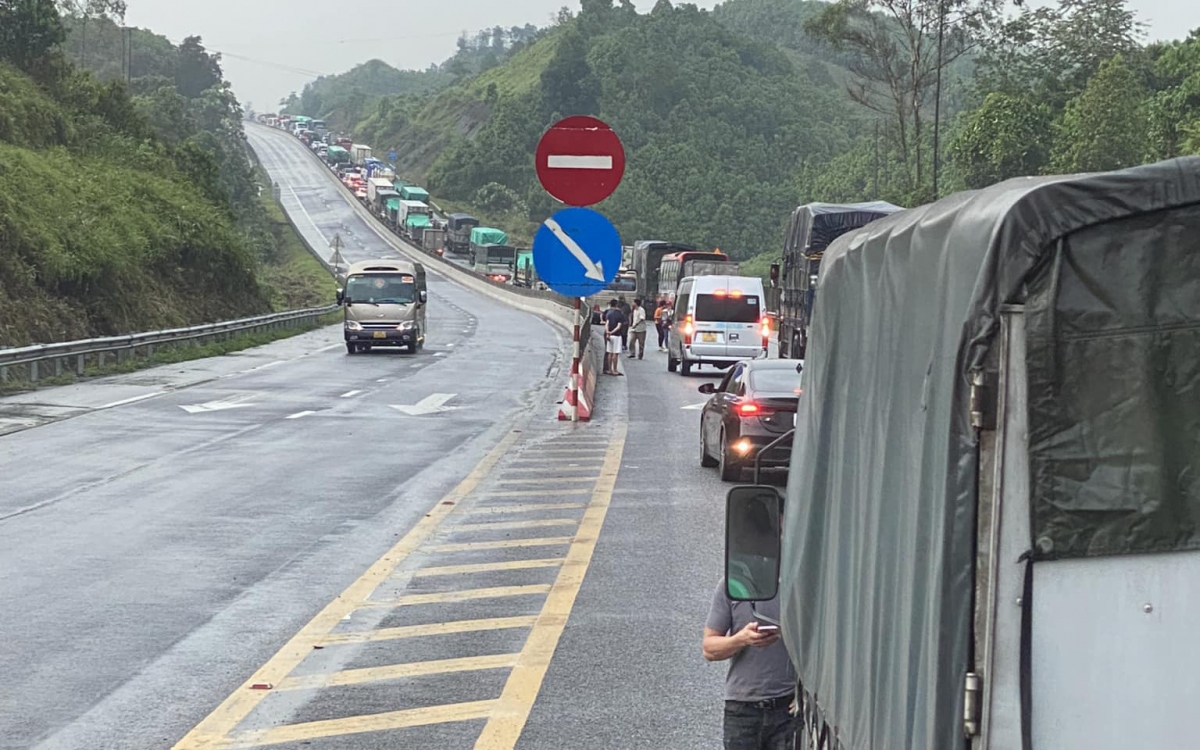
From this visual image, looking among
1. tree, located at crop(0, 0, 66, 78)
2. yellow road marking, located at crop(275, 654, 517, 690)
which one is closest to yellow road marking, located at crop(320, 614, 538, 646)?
yellow road marking, located at crop(275, 654, 517, 690)

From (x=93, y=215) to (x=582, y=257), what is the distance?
30.3 metres

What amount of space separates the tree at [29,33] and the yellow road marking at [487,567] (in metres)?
51.7

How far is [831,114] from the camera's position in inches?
7279

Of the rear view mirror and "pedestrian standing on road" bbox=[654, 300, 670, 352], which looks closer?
the rear view mirror

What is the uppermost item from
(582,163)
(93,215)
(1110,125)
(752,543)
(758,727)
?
(1110,125)

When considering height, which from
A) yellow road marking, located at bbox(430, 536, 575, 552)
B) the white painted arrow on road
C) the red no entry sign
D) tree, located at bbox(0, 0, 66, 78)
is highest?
tree, located at bbox(0, 0, 66, 78)

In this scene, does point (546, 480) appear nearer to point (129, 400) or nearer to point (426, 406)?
point (426, 406)

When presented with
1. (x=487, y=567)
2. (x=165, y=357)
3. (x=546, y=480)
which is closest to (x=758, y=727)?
(x=487, y=567)

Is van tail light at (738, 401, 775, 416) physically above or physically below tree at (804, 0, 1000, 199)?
below

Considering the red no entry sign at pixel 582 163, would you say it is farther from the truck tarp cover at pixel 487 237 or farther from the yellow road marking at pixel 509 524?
the truck tarp cover at pixel 487 237

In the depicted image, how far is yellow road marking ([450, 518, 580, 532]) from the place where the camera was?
47.8ft

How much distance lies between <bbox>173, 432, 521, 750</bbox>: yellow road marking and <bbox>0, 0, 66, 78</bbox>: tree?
1884 inches

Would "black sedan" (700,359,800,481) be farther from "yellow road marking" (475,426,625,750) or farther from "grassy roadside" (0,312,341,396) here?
"grassy roadside" (0,312,341,396)

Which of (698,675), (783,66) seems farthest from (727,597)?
(783,66)
